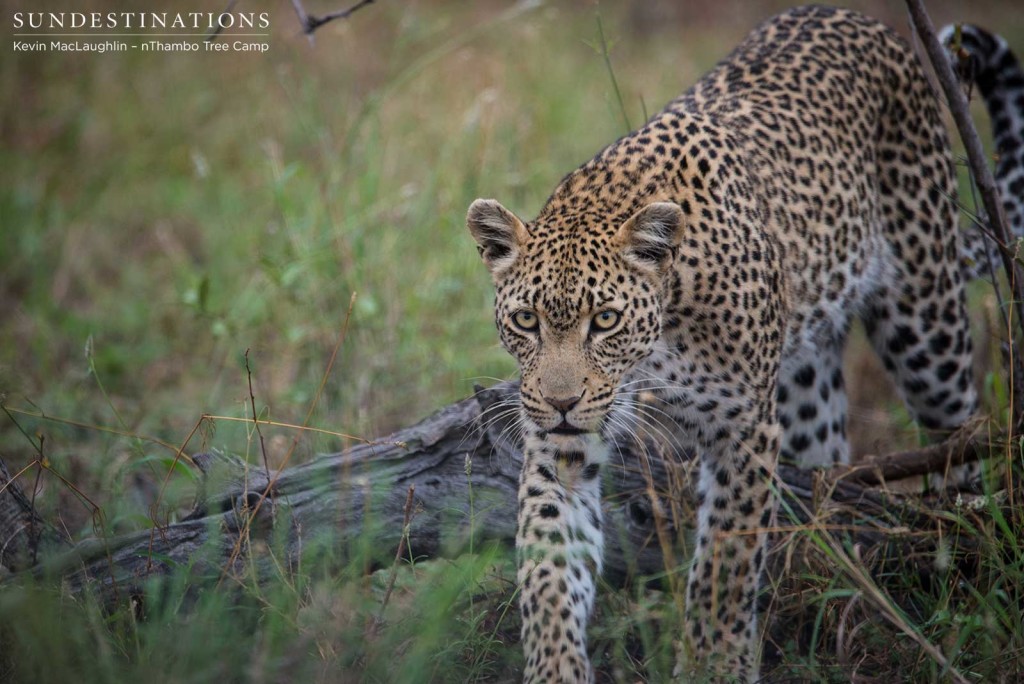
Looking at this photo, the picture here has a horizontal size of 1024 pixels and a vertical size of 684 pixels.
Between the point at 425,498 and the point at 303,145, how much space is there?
703cm

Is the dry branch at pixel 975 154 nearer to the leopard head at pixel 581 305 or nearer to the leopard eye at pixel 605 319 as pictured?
the leopard head at pixel 581 305

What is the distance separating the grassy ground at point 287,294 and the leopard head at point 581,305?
0.74 meters

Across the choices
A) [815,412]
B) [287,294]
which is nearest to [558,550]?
[815,412]

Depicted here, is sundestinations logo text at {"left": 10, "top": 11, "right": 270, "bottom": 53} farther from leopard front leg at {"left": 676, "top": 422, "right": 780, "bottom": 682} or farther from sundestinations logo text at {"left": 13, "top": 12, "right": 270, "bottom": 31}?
leopard front leg at {"left": 676, "top": 422, "right": 780, "bottom": 682}

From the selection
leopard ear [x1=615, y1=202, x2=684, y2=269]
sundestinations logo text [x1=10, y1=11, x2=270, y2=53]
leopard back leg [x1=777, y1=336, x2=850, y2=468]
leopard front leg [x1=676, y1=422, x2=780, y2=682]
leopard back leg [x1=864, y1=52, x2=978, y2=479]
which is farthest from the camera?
sundestinations logo text [x1=10, y1=11, x2=270, y2=53]

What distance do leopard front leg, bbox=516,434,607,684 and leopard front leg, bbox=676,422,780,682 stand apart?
487mm

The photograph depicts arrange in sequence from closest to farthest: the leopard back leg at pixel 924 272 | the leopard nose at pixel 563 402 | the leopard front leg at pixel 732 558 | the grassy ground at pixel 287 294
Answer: the grassy ground at pixel 287 294 < the leopard nose at pixel 563 402 < the leopard front leg at pixel 732 558 < the leopard back leg at pixel 924 272

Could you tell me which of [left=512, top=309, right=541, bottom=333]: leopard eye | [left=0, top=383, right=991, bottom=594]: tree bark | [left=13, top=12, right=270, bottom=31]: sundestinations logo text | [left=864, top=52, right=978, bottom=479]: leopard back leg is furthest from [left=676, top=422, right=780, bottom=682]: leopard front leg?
[left=13, top=12, right=270, bottom=31]: sundestinations logo text

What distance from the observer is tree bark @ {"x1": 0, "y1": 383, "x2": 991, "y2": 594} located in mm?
4613

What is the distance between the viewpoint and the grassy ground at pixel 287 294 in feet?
13.6

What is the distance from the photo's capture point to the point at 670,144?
17.0 ft

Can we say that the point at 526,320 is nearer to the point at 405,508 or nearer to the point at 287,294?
the point at 405,508

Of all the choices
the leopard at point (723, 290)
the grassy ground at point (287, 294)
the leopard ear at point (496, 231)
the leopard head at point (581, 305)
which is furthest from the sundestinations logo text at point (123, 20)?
the leopard head at point (581, 305)

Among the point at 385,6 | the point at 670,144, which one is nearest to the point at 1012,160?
the point at 670,144
